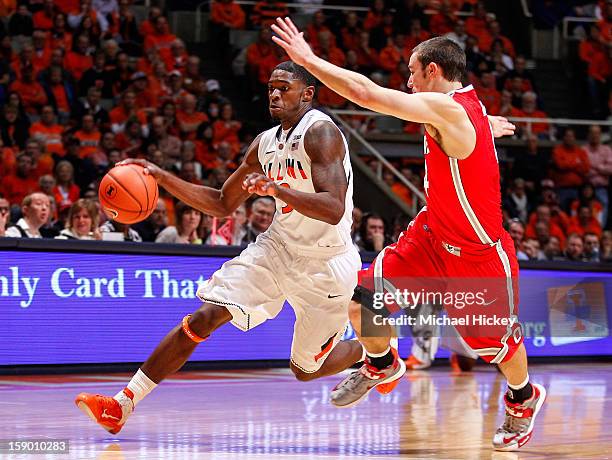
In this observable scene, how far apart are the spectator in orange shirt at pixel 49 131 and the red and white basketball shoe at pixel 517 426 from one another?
28.1 ft

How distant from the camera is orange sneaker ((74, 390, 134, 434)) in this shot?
18.8 feet

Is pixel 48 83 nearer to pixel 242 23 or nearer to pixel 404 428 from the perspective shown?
pixel 242 23

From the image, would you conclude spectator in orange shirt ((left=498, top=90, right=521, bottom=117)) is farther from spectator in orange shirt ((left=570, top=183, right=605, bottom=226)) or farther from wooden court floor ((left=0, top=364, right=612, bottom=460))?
wooden court floor ((left=0, top=364, right=612, bottom=460))

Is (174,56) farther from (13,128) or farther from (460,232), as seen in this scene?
(460,232)

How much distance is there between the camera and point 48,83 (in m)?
14.4

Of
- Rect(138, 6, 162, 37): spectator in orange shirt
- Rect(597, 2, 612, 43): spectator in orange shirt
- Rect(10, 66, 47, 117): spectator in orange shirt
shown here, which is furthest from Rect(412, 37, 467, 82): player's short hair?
Rect(597, 2, 612, 43): spectator in orange shirt

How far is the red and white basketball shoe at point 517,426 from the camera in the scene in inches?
232

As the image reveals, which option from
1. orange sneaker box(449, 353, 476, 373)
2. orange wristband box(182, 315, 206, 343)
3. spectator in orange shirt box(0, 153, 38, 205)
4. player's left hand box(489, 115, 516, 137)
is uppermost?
player's left hand box(489, 115, 516, 137)

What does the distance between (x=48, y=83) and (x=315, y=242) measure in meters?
8.97

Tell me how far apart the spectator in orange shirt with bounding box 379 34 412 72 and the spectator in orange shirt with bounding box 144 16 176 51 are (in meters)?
3.21

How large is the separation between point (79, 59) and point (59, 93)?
2.53ft

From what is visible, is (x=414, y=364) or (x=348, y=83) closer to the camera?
(x=348, y=83)

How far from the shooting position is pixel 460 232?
5.81 meters

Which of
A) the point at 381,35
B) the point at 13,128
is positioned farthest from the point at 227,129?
the point at 381,35
